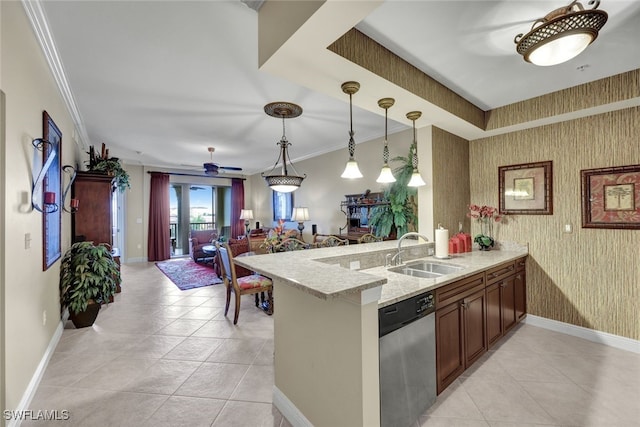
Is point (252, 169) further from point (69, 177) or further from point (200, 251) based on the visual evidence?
point (69, 177)

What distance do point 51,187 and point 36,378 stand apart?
1685mm

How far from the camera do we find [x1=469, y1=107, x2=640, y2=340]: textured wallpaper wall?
269 cm

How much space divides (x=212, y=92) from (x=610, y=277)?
4628mm

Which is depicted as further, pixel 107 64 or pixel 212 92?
pixel 212 92

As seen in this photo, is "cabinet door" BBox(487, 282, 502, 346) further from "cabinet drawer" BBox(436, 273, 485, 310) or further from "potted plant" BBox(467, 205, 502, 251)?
"potted plant" BBox(467, 205, 502, 251)

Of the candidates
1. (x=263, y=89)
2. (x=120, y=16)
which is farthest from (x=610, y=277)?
(x=120, y=16)

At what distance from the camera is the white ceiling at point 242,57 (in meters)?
1.79

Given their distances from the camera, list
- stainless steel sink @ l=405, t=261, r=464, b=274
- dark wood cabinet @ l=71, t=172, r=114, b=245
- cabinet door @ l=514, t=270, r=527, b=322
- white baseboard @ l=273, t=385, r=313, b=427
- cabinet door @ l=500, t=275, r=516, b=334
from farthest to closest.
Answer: dark wood cabinet @ l=71, t=172, r=114, b=245, cabinet door @ l=514, t=270, r=527, b=322, cabinet door @ l=500, t=275, r=516, b=334, stainless steel sink @ l=405, t=261, r=464, b=274, white baseboard @ l=273, t=385, r=313, b=427

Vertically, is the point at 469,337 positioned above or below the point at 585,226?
below

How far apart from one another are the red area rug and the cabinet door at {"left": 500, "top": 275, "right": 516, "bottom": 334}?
Result: 15.1 ft

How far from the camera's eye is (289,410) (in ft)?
5.99

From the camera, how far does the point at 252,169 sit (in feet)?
27.3

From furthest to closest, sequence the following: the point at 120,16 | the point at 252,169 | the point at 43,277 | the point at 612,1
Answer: the point at 252,169
the point at 43,277
the point at 120,16
the point at 612,1

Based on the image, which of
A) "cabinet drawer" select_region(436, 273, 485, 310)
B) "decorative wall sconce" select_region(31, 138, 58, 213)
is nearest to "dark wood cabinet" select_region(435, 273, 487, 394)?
"cabinet drawer" select_region(436, 273, 485, 310)
